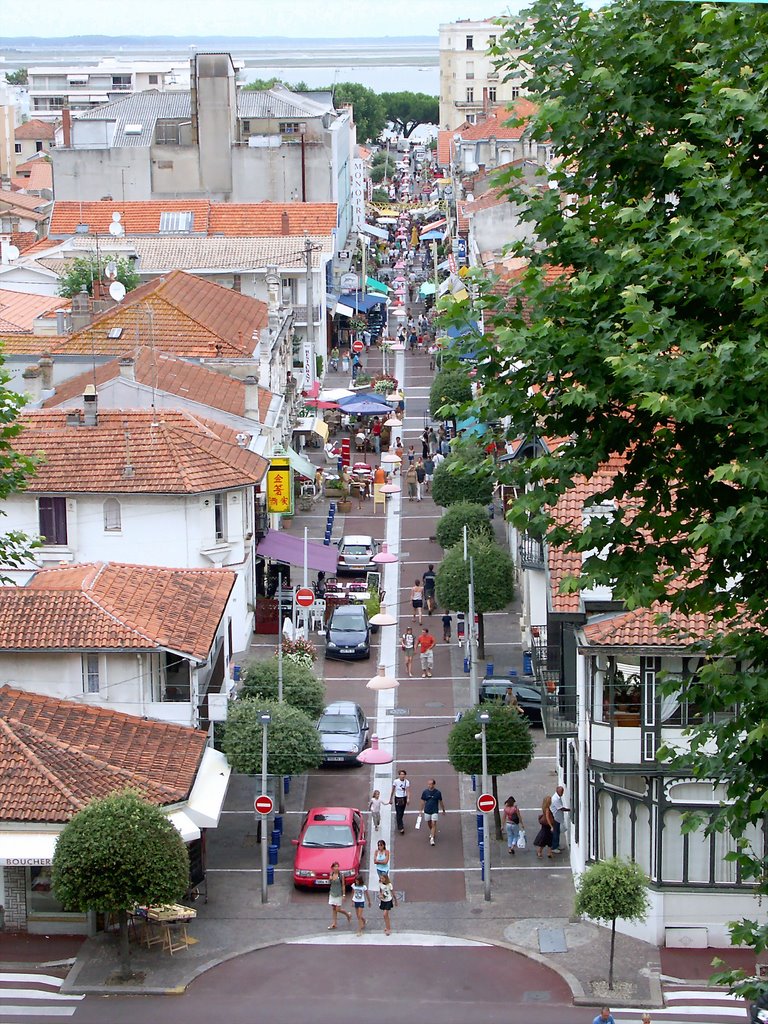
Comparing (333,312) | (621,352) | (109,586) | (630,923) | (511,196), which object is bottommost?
(630,923)

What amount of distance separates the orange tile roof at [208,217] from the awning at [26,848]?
6215 cm

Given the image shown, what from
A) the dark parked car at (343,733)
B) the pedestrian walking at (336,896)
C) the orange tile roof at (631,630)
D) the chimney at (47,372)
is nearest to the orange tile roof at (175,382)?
the chimney at (47,372)

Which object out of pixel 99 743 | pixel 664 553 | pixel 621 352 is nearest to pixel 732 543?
pixel 664 553

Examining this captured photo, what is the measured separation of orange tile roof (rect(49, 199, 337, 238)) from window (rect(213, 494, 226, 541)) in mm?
46390

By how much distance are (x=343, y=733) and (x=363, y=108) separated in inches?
6347

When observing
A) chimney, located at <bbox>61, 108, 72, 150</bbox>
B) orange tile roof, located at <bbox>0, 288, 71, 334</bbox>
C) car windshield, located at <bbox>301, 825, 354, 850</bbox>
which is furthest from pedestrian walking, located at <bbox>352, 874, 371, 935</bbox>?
chimney, located at <bbox>61, 108, 72, 150</bbox>

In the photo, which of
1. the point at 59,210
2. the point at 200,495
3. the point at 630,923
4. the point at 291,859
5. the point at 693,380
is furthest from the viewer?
the point at 59,210

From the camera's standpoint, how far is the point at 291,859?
3691 centimetres

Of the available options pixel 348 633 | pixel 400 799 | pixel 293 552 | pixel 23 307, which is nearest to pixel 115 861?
pixel 400 799

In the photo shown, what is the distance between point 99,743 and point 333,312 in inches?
2574

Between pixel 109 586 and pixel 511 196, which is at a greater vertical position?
pixel 511 196

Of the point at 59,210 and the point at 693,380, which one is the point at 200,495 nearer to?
the point at 693,380

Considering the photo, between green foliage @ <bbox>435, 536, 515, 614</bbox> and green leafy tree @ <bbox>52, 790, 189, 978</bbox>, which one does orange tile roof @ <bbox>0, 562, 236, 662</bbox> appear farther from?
green foliage @ <bbox>435, 536, 515, 614</bbox>

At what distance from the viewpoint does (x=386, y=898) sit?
32781 mm
